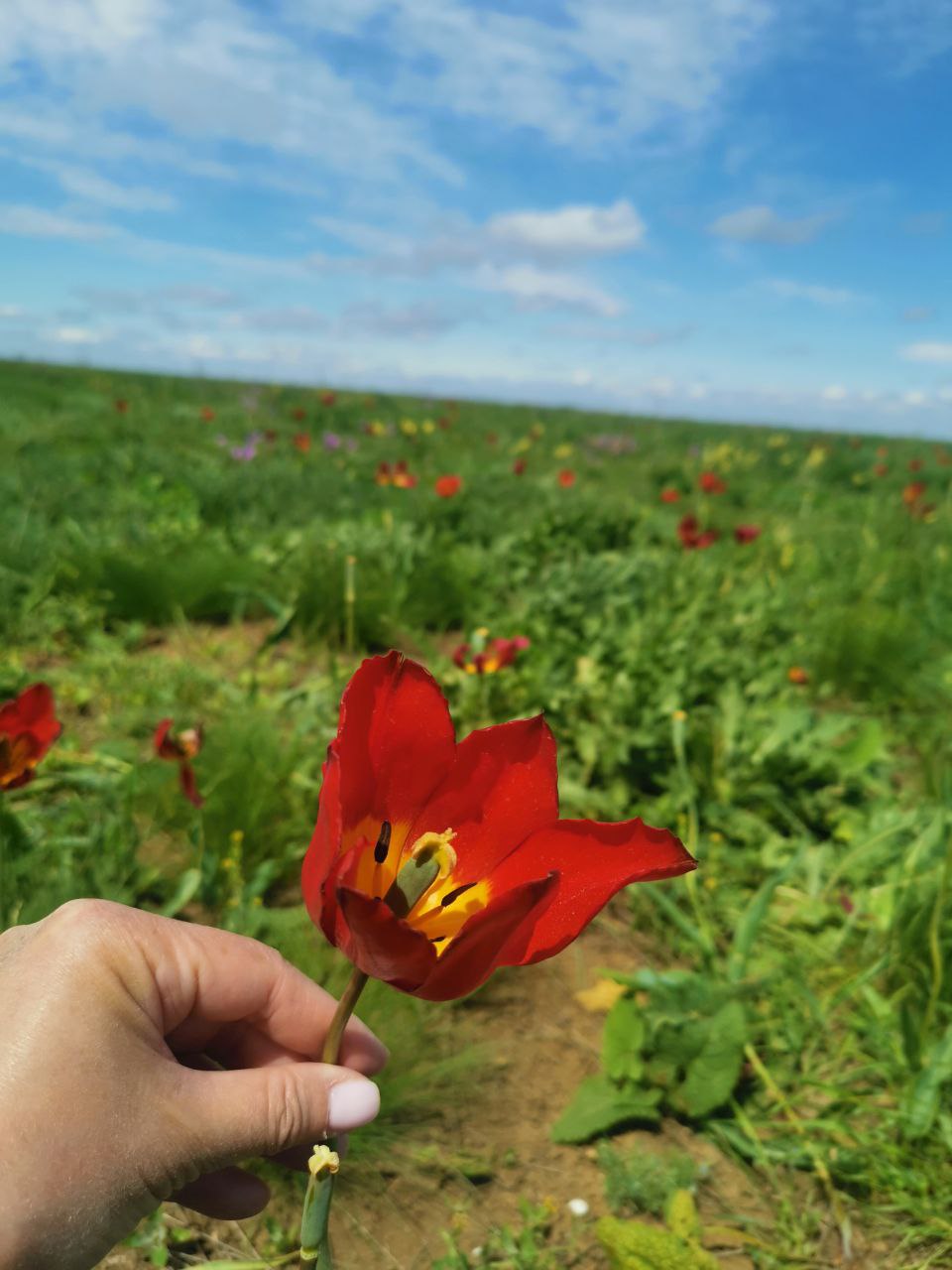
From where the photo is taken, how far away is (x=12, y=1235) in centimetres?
65

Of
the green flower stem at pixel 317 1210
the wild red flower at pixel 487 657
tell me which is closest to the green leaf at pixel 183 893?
the wild red flower at pixel 487 657

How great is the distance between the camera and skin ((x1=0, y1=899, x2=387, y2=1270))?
0.68m

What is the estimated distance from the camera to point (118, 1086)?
0.72 meters

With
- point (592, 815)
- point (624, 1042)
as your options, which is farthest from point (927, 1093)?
point (592, 815)

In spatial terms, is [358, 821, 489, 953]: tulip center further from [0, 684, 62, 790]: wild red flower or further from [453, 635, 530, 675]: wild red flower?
[453, 635, 530, 675]: wild red flower

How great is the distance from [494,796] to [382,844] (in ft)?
0.36

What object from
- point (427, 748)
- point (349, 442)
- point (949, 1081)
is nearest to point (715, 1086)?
point (949, 1081)

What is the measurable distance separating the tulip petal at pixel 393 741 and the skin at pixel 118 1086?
0.28 m

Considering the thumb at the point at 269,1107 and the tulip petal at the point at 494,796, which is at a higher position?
the tulip petal at the point at 494,796

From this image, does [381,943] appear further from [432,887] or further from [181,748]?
[181,748]

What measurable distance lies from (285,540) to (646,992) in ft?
9.17

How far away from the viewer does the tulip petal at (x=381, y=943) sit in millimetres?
544

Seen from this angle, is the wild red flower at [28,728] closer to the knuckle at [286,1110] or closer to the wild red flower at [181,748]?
the wild red flower at [181,748]

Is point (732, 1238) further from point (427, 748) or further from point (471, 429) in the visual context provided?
point (471, 429)
